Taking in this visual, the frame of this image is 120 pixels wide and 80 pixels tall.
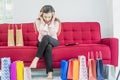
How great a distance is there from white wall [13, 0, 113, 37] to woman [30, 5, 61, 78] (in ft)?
2.76

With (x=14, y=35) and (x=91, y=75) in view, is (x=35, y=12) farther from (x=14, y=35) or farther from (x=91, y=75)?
(x=91, y=75)

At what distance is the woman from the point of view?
316 centimetres

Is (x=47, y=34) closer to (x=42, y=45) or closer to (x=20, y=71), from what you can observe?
(x=42, y=45)

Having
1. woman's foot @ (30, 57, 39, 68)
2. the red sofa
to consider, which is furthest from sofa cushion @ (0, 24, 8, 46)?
woman's foot @ (30, 57, 39, 68)

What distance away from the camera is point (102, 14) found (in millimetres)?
4355

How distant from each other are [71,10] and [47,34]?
1068 mm

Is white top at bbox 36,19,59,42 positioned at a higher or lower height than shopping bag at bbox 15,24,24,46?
higher

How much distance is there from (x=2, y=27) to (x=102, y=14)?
1.72 metres

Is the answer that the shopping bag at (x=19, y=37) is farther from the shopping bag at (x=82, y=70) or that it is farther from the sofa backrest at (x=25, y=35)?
the shopping bag at (x=82, y=70)

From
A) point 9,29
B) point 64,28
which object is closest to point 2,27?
point 9,29

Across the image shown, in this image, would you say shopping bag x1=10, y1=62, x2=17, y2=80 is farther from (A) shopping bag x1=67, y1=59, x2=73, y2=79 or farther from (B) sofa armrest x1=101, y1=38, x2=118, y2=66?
(B) sofa armrest x1=101, y1=38, x2=118, y2=66

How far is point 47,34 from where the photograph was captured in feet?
11.3

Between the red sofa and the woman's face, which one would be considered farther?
the woman's face

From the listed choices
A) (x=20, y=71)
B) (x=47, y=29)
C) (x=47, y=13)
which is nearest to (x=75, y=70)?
(x=20, y=71)
